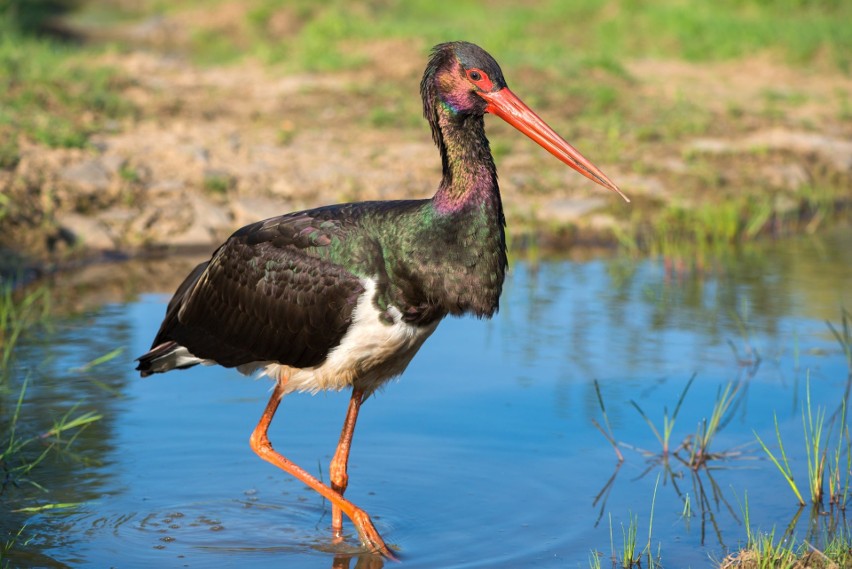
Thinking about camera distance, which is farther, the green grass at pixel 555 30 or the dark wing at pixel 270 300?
the green grass at pixel 555 30

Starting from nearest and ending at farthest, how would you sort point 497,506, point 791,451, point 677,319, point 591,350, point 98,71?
point 497,506
point 791,451
point 591,350
point 677,319
point 98,71

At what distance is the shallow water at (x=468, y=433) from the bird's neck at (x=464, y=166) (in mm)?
1119

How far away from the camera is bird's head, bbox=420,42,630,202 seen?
13.7ft

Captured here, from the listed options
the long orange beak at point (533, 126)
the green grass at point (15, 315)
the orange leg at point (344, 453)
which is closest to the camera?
the long orange beak at point (533, 126)

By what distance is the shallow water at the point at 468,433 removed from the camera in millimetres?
4301

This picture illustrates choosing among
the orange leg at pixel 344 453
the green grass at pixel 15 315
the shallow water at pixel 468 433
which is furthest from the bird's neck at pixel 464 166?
the green grass at pixel 15 315

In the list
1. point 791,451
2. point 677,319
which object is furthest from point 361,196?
point 791,451

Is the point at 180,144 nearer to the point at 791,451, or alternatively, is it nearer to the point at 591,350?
the point at 591,350

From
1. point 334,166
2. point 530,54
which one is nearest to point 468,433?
point 334,166

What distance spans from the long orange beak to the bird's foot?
4.36ft

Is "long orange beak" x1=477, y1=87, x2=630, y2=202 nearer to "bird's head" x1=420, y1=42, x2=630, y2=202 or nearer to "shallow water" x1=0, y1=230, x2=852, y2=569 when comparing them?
"bird's head" x1=420, y1=42, x2=630, y2=202

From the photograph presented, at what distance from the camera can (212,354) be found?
4648 millimetres

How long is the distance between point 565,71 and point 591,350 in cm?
571

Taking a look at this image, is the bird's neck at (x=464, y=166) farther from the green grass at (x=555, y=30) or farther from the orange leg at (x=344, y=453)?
the green grass at (x=555, y=30)
